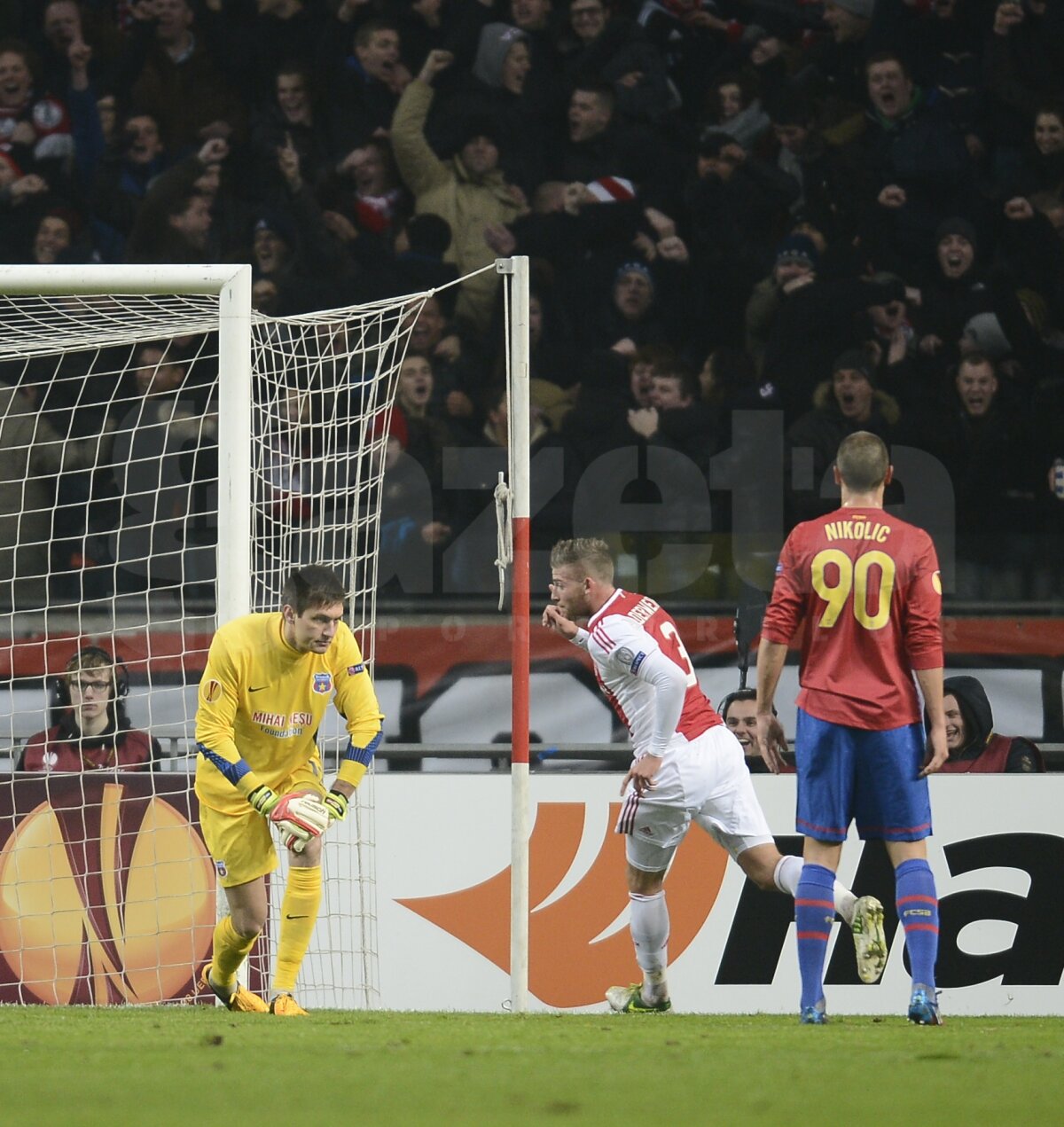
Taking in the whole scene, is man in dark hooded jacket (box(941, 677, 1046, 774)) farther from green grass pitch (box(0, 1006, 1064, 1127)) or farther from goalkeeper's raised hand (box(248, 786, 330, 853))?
goalkeeper's raised hand (box(248, 786, 330, 853))

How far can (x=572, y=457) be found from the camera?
8844 millimetres

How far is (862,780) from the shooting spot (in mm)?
4840

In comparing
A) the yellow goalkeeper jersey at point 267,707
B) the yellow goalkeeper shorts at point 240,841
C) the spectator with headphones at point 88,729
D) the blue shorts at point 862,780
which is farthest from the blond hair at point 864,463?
the spectator with headphones at point 88,729

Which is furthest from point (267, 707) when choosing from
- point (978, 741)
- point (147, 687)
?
point (978, 741)

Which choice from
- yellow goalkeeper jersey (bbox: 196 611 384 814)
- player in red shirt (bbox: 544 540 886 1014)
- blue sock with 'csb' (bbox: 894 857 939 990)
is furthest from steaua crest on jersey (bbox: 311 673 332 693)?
blue sock with 'csb' (bbox: 894 857 939 990)

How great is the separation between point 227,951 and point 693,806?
171 cm

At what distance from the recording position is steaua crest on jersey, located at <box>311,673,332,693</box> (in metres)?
5.49

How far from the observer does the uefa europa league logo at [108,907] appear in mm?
7027

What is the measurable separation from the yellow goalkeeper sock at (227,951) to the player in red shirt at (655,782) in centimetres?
137

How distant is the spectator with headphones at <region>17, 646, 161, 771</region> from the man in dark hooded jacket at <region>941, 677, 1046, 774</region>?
3.60 metres

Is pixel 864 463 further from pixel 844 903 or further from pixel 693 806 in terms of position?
pixel 693 806

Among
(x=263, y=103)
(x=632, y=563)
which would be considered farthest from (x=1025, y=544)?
(x=263, y=103)

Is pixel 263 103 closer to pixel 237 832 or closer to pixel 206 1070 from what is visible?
pixel 237 832

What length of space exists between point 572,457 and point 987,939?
328cm
